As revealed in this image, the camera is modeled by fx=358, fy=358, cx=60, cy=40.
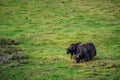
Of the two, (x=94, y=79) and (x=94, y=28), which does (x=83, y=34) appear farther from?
(x=94, y=79)

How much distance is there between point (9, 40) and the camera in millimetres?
29766

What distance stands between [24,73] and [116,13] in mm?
23188

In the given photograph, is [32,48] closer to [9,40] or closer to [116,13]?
[9,40]

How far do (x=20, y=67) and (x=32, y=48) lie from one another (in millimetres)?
5606

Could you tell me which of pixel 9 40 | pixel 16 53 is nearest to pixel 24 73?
pixel 16 53

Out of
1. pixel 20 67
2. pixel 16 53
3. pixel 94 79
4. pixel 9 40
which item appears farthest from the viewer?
pixel 9 40

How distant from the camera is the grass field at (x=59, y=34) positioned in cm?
2059

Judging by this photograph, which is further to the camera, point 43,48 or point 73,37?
point 73,37

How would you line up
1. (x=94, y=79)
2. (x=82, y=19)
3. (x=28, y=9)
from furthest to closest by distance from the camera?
1. (x=28, y=9)
2. (x=82, y=19)
3. (x=94, y=79)

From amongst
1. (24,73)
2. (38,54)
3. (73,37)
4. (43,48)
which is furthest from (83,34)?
(24,73)

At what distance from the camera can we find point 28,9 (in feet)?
147

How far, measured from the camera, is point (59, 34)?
108 feet

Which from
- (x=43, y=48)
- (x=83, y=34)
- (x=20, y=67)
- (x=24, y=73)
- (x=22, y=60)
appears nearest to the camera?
(x=24, y=73)

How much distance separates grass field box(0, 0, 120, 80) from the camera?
20594 millimetres
